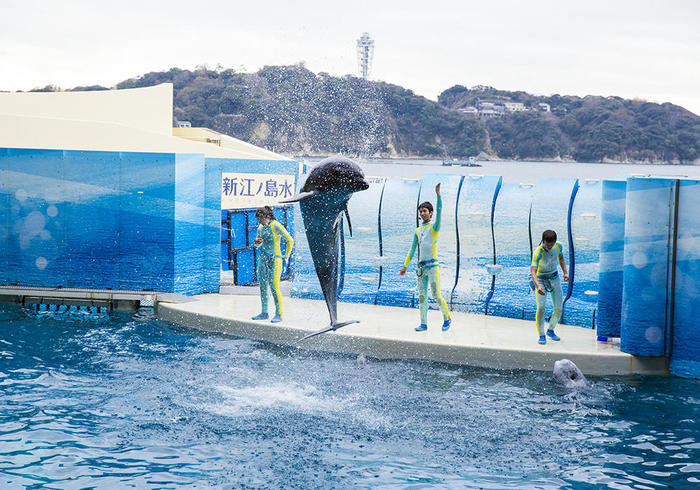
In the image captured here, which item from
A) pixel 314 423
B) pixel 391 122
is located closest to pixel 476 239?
pixel 314 423

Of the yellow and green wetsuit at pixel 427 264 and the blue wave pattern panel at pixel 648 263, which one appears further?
the yellow and green wetsuit at pixel 427 264

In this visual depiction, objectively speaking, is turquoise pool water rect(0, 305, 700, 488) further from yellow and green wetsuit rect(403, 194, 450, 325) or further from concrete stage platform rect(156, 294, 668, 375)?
yellow and green wetsuit rect(403, 194, 450, 325)

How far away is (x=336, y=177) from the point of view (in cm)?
692

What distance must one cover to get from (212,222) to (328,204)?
5.19 meters

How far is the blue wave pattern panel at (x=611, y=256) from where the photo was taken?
9500 millimetres

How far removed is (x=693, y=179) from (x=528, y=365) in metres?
2.89

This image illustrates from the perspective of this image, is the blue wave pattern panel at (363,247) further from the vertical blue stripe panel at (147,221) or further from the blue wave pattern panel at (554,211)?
the vertical blue stripe panel at (147,221)

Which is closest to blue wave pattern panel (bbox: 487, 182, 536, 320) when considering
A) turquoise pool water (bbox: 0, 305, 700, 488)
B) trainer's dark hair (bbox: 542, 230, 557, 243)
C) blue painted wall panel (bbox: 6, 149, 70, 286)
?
trainer's dark hair (bbox: 542, 230, 557, 243)

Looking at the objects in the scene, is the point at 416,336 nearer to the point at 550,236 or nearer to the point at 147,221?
the point at 550,236

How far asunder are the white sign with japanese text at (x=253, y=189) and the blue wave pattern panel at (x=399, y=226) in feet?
Answer: 8.30

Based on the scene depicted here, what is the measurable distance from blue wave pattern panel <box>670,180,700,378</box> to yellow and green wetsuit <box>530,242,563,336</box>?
138 cm

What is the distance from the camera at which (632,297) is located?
8938 mm

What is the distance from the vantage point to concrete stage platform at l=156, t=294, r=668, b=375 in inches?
348

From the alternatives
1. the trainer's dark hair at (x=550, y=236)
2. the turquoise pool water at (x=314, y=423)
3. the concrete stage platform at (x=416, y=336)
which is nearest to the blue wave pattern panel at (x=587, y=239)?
the concrete stage platform at (x=416, y=336)
